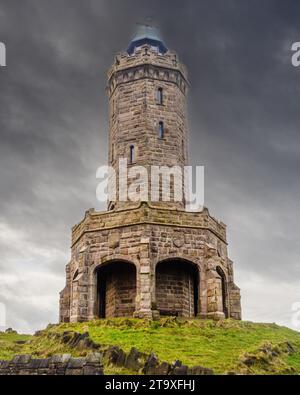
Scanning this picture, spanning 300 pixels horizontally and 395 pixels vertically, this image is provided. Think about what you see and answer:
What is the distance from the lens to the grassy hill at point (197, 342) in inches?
804

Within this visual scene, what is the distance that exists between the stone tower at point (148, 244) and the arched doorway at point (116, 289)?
0.16 ft

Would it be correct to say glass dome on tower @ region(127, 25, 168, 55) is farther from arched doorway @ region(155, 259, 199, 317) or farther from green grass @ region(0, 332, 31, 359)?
green grass @ region(0, 332, 31, 359)

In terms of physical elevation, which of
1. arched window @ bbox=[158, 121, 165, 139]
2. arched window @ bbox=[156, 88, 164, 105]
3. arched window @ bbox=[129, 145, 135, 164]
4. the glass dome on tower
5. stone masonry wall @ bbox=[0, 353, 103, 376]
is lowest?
stone masonry wall @ bbox=[0, 353, 103, 376]

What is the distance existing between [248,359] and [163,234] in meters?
9.08

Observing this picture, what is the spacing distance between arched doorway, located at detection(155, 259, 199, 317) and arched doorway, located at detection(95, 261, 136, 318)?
1.37 metres

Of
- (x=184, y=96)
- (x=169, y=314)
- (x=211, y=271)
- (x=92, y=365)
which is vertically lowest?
(x=92, y=365)

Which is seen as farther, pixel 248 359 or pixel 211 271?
pixel 211 271

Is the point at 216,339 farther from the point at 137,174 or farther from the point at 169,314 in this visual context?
the point at 137,174

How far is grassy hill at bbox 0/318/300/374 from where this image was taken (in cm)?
2042

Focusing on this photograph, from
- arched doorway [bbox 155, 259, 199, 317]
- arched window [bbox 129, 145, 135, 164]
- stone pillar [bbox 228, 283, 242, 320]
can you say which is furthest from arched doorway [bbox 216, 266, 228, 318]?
arched window [bbox 129, 145, 135, 164]

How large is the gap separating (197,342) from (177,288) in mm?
6138
